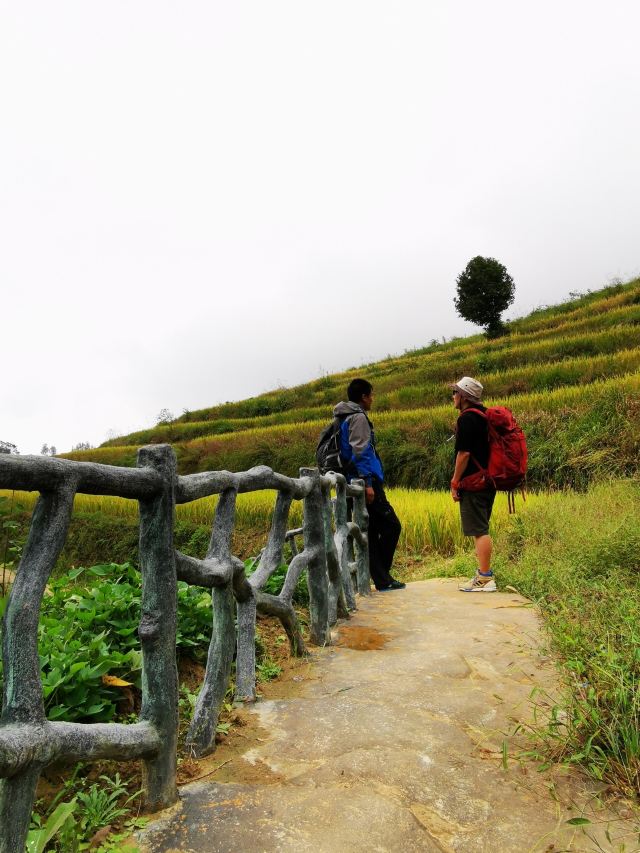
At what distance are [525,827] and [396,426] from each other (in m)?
10.9

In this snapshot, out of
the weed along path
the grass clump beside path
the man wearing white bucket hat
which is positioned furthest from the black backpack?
the weed along path

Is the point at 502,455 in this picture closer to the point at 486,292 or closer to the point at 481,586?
the point at 481,586

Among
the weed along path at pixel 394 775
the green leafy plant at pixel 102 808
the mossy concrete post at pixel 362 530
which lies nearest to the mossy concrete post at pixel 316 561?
the weed along path at pixel 394 775

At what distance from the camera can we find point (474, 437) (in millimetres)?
4859

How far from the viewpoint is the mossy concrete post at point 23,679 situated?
115cm

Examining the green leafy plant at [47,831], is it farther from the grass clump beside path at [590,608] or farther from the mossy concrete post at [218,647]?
the grass clump beside path at [590,608]

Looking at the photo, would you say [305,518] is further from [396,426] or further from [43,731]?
[396,426]

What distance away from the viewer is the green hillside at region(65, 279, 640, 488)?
30.6 ft

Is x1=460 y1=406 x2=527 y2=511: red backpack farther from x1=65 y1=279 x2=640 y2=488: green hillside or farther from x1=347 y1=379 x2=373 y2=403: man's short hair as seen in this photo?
x1=65 y1=279 x2=640 y2=488: green hillside

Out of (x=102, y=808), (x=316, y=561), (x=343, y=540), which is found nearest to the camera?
(x=102, y=808)

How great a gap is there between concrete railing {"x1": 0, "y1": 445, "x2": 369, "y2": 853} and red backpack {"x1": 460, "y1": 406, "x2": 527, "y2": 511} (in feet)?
7.85

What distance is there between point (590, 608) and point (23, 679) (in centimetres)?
263


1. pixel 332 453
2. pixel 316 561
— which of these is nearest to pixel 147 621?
pixel 316 561

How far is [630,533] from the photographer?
14.6ft
